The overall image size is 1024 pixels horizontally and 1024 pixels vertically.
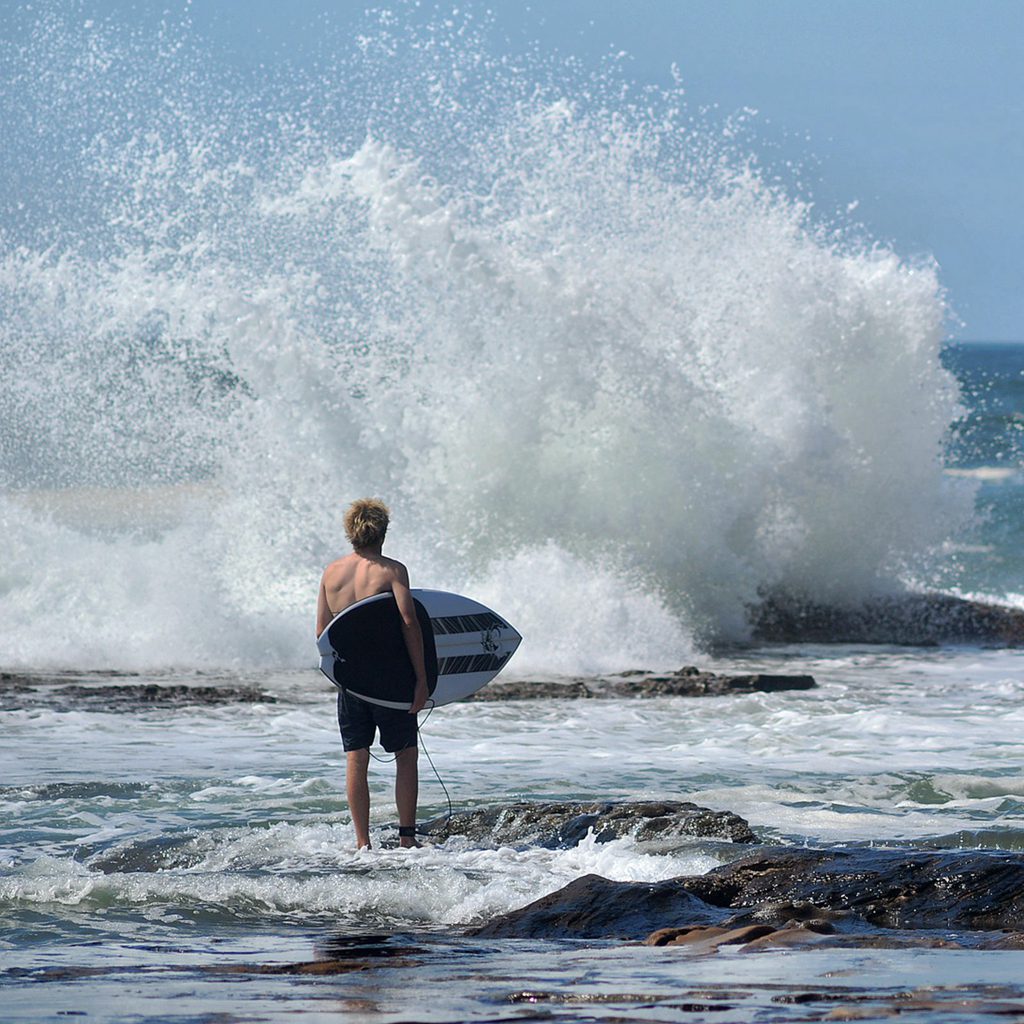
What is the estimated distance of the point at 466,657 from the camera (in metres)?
7.92

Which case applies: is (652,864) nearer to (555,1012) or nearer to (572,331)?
(555,1012)

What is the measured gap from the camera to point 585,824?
6.97 m

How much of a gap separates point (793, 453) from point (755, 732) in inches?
335

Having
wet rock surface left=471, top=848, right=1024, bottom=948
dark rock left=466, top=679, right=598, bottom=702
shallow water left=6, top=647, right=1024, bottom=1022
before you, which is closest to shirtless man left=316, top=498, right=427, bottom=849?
shallow water left=6, top=647, right=1024, bottom=1022

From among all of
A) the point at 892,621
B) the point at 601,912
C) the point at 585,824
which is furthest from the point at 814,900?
the point at 892,621

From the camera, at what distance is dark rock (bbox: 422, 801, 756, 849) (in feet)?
22.5

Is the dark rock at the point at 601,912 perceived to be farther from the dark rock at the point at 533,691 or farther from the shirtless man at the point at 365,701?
the dark rock at the point at 533,691

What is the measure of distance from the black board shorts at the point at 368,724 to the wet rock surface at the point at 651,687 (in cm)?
501

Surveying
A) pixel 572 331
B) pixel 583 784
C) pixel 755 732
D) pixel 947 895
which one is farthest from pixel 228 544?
pixel 947 895

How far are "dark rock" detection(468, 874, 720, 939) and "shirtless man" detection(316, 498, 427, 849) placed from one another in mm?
1446

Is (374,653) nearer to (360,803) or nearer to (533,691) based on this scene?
(360,803)

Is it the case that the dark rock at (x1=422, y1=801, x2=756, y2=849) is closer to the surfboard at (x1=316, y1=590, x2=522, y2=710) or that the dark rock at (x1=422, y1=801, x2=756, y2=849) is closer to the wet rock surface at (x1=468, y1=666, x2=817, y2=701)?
the surfboard at (x1=316, y1=590, x2=522, y2=710)

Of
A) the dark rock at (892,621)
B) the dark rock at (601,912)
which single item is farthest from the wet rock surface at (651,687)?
the dark rock at (601,912)

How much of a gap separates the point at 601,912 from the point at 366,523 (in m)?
2.29
